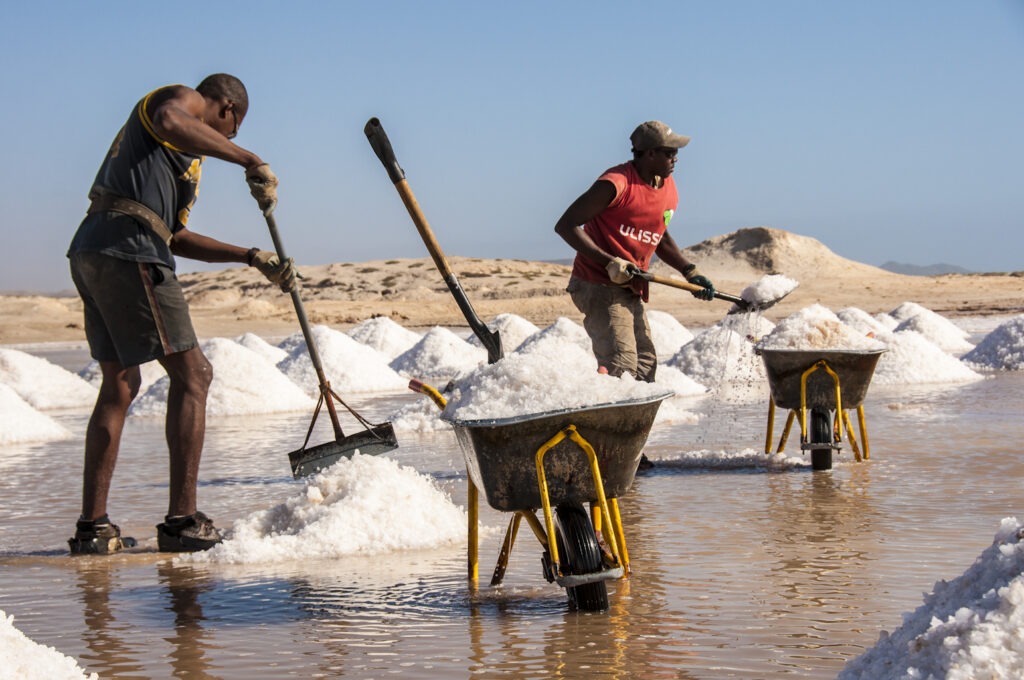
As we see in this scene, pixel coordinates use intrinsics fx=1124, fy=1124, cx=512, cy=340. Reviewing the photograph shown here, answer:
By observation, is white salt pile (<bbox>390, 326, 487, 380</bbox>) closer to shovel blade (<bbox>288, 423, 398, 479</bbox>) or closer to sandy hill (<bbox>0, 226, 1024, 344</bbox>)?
shovel blade (<bbox>288, 423, 398, 479</bbox>)

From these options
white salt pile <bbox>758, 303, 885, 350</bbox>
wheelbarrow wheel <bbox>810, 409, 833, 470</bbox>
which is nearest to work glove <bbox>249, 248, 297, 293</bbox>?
white salt pile <bbox>758, 303, 885, 350</bbox>

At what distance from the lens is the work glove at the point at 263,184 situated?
314 centimetres

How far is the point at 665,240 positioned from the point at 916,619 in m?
2.93

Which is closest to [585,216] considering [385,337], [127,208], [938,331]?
[127,208]

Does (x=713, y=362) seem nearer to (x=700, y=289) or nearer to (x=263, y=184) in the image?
(x=700, y=289)

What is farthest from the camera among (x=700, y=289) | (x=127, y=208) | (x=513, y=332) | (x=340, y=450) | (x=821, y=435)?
(x=513, y=332)

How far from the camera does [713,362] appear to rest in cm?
886

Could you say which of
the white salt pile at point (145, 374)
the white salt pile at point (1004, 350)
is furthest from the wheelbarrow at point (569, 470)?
the white salt pile at point (1004, 350)

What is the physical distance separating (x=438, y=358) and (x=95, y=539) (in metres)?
7.25

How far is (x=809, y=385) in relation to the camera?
14.7 feet

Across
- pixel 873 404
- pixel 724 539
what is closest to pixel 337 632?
pixel 724 539

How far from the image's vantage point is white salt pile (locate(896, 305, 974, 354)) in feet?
38.9

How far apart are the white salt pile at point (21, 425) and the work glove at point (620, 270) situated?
155 inches

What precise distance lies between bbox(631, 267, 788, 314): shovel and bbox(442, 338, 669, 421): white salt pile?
1086 mm
